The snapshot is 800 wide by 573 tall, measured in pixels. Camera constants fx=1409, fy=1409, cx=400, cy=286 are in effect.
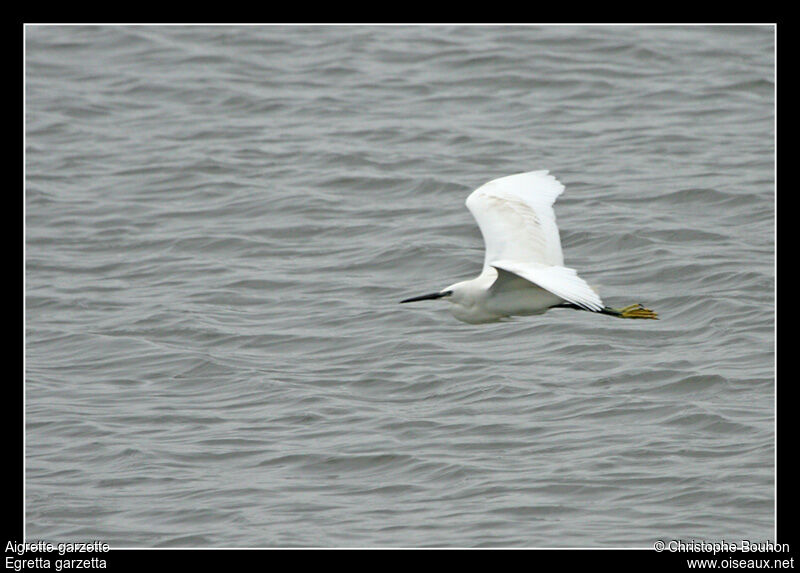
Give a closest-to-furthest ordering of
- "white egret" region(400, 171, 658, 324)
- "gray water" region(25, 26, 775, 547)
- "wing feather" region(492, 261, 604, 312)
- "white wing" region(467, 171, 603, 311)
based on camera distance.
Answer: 1. "wing feather" region(492, 261, 604, 312)
2. "white egret" region(400, 171, 658, 324)
3. "white wing" region(467, 171, 603, 311)
4. "gray water" region(25, 26, 775, 547)

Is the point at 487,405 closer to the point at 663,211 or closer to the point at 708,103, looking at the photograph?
the point at 663,211

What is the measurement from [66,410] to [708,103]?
7.79 m

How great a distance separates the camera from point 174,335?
1026cm

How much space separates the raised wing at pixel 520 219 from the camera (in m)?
7.77

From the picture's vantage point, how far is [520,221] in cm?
797

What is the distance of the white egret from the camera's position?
23.1ft

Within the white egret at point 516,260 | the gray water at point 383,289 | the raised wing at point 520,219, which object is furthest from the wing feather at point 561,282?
the gray water at point 383,289

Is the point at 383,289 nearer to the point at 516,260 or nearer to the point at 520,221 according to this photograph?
the point at 520,221

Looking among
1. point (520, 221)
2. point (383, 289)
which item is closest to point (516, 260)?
point (520, 221)

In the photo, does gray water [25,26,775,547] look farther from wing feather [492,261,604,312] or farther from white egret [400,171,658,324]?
wing feather [492,261,604,312]

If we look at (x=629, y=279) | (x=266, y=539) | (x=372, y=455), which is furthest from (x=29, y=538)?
(x=629, y=279)

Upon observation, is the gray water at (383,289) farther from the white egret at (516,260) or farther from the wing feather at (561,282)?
the wing feather at (561,282)

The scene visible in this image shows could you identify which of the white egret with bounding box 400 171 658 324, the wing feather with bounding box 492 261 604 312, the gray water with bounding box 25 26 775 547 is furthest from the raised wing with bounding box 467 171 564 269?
the gray water with bounding box 25 26 775 547

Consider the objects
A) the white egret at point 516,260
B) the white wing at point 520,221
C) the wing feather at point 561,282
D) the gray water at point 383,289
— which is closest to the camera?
the wing feather at point 561,282
